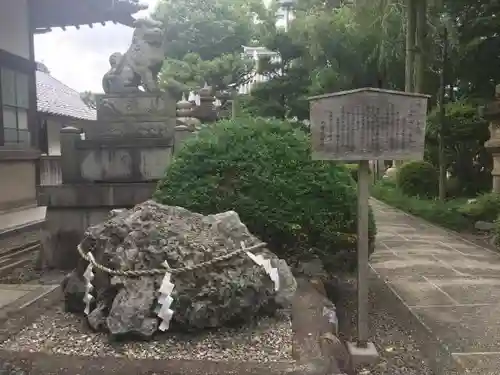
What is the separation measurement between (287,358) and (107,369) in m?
1.08

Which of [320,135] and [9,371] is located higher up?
[320,135]

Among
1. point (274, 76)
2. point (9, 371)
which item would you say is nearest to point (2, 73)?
point (9, 371)

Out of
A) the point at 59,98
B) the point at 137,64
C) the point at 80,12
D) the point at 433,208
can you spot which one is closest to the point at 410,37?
the point at 433,208

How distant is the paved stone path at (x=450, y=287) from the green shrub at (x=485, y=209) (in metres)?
0.95

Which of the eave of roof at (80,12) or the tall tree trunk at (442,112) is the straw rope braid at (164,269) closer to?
the eave of roof at (80,12)

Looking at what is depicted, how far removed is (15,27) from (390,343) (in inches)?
428

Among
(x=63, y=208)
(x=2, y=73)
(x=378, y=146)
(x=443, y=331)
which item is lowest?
(x=443, y=331)

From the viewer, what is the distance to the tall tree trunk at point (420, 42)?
14.0 m

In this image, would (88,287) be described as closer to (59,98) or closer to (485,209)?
(485,209)


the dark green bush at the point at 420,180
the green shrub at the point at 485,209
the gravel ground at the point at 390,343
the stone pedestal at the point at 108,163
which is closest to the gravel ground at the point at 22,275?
the stone pedestal at the point at 108,163

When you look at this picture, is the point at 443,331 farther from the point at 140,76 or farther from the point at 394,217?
the point at 394,217

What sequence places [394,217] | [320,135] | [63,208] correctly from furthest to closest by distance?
[394,217] < [63,208] < [320,135]

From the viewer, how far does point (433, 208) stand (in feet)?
40.0

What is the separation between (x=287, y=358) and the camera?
10.1ft
